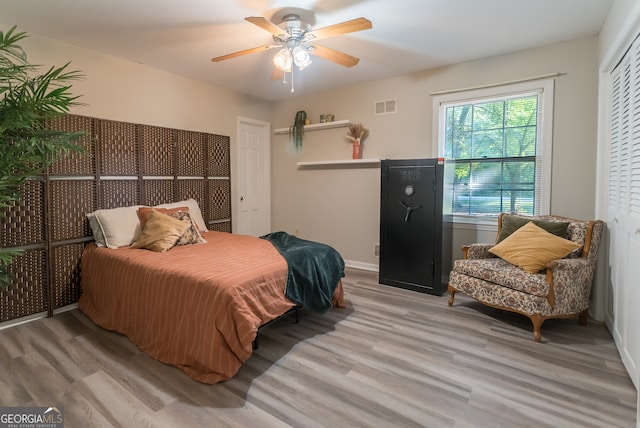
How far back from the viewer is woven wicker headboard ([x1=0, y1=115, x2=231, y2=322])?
2.80m

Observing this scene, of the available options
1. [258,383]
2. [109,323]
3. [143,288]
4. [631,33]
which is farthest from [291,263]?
[631,33]

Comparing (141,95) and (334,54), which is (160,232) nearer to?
(141,95)

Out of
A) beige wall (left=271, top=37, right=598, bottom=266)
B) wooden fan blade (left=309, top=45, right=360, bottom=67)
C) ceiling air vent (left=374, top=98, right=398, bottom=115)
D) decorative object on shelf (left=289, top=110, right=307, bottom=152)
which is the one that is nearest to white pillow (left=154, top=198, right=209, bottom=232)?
beige wall (left=271, top=37, right=598, bottom=266)

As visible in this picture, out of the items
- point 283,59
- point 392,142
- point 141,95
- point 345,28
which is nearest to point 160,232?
point 141,95

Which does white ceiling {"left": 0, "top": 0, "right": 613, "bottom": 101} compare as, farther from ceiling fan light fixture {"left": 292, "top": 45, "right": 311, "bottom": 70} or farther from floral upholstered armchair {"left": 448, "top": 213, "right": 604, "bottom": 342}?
floral upholstered armchair {"left": 448, "top": 213, "right": 604, "bottom": 342}

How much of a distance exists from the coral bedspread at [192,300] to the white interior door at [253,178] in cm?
200

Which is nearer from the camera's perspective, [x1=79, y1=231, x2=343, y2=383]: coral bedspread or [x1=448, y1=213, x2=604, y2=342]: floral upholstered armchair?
[x1=79, y1=231, x2=343, y2=383]: coral bedspread

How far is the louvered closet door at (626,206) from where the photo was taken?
6.44ft

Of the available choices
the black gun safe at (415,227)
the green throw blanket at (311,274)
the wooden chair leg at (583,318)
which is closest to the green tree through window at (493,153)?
the black gun safe at (415,227)

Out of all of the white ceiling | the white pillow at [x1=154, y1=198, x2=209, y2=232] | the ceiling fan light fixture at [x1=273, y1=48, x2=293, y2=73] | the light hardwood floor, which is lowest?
the light hardwood floor

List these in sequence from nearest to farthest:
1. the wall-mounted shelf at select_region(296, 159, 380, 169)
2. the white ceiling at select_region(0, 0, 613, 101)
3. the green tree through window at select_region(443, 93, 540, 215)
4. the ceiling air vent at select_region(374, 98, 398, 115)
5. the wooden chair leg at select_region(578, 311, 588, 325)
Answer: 1. the white ceiling at select_region(0, 0, 613, 101)
2. the wooden chair leg at select_region(578, 311, 588, 325)
3. the green tree through window at select_region(443, 93, 540, 215)
4. the ceiling air vent at select_region(374, 98, 398, 115)
5. the wall-mounted shelf at select_region(296, 159, 380, 169)

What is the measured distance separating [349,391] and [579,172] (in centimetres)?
298

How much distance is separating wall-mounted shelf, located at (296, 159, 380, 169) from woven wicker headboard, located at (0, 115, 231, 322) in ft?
5.18

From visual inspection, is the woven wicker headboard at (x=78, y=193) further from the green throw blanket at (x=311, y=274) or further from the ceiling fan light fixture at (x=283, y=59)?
the green throw blanket at (x=311, y=274)
